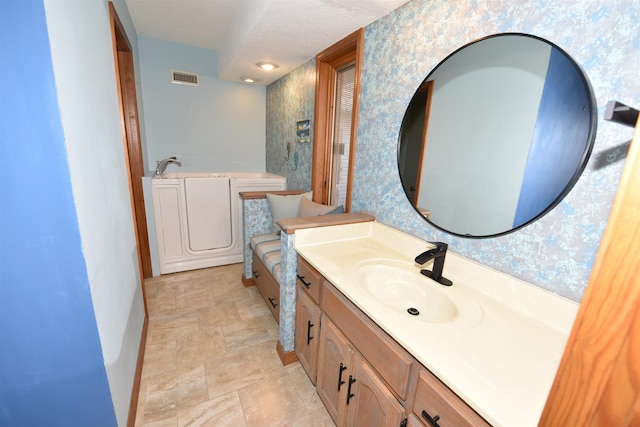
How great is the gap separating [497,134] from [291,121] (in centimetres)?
221

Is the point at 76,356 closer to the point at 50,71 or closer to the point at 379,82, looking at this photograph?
the point at 50,71

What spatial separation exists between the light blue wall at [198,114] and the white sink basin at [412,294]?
2872mm

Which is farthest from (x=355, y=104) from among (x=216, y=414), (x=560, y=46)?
(x=216, y=414)

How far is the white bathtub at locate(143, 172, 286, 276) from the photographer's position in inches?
105

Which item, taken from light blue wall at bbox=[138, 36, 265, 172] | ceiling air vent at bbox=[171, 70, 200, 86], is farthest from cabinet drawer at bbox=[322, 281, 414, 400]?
ceiling air vent at bbox=[171, 70, 200, 86]

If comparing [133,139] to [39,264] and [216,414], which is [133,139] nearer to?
[39,264]

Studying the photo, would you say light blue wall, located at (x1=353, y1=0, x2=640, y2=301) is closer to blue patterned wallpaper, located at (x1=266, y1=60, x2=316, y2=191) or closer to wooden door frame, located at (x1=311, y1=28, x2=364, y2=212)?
wooden door frame, located at (x1=311, y1=28, x2=364, y2=212)

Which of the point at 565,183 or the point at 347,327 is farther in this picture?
the point at 347,327

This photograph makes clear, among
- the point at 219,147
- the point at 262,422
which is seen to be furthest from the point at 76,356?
the point at 219,147

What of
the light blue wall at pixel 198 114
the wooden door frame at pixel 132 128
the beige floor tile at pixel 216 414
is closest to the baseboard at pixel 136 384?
the beige floor tile at pixel 216 414

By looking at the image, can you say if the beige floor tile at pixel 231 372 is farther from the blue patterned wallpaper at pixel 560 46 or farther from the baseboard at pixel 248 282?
the blue patterned wallpaper at pixel 560 46

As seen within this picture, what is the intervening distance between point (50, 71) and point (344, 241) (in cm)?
141

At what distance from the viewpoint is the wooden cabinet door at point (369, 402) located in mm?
867

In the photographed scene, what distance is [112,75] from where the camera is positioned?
157cm
